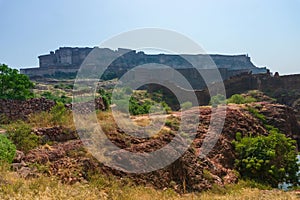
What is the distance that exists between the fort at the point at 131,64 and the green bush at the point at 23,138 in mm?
44236

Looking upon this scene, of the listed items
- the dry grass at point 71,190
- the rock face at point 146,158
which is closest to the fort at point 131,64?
the rock face at point 146,158

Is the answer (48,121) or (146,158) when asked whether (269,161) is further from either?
(48,121)

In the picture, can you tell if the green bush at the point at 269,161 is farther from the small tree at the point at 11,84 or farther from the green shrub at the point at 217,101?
the small tree at the point at 11,84

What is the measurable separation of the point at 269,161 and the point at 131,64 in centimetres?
6706

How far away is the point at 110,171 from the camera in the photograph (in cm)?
735

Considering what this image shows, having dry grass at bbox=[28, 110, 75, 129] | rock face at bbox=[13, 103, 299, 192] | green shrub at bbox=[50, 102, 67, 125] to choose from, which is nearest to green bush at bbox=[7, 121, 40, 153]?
rock face at bbox=[13, 103, 299, 192]

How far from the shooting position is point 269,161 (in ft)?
32.6

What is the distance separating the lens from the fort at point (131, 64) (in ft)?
180

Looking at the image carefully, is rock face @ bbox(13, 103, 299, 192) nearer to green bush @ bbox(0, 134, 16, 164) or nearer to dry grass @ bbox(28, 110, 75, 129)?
green bush @ bbox(0, 134, 16, 164)

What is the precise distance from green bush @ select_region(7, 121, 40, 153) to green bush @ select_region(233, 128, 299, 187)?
6.45 metres

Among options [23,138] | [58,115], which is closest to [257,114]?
[58,115]

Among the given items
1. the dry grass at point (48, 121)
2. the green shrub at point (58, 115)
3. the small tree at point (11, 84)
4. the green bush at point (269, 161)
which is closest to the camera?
the dry grass at point (48, 121)

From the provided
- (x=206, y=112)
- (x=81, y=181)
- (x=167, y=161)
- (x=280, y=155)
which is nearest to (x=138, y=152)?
(x=167, y=161)

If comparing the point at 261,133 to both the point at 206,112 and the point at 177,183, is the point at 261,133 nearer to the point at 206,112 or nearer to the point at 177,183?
the point at 206,112
